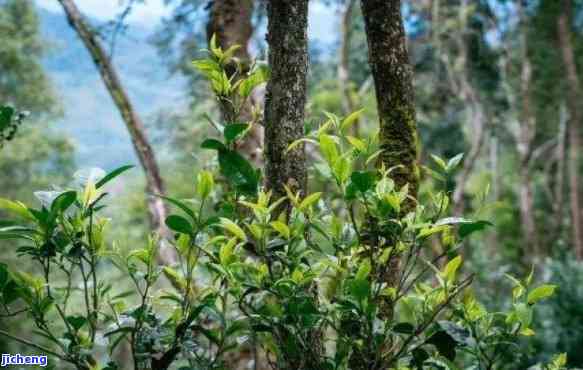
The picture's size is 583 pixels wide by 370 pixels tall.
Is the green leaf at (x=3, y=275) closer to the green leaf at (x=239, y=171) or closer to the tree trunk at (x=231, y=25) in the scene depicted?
the green leaf at (x=239, y=171)

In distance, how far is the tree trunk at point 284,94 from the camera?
167 centimetres

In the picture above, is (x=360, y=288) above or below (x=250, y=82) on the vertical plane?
below

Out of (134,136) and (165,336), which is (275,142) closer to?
(165,336)

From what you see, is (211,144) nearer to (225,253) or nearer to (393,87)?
(225,253)

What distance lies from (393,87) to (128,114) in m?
2.49

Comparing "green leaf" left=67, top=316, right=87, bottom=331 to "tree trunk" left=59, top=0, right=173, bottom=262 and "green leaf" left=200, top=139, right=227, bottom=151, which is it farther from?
"tree trunk" left=59, top=0, right=173, bottom=262

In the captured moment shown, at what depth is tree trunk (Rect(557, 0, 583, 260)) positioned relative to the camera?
1140 cm

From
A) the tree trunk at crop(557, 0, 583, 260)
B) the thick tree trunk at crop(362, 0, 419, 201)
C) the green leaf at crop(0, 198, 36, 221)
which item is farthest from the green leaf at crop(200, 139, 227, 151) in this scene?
the tree trunk at crop(557, 0, 583, 260)

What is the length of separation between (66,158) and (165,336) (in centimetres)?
1827

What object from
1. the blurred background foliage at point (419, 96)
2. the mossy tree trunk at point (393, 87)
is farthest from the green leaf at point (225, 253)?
the blurred background foliage at point (419, 96)

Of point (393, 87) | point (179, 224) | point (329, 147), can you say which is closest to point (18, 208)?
point (179, 224)

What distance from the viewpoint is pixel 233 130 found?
1.45 m

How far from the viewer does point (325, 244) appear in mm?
1544

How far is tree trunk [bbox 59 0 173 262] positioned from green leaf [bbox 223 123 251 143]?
231cm
